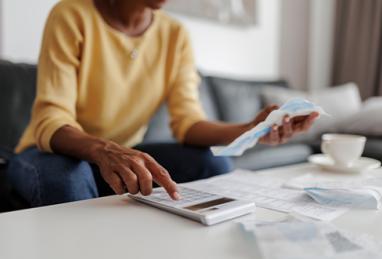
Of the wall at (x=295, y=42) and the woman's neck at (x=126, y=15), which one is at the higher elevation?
the woman's neck at (x=126, y=15)

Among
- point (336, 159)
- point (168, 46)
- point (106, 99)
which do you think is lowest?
point (336, 159)

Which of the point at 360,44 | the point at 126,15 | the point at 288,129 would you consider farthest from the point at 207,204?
the point at 360,44

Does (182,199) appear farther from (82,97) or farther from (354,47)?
(354,47)

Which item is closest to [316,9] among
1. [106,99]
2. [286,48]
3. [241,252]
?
[286,48]

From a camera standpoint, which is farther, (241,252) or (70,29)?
(70,29)

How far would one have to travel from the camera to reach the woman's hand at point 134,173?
0.59 m

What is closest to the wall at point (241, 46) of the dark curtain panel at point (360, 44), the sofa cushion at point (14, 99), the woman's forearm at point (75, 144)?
the dark curtain panel at point (360, 44)

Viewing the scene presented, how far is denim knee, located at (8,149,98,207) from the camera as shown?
0.71 m

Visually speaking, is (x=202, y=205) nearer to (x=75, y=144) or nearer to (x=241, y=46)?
(x=75, y=144)

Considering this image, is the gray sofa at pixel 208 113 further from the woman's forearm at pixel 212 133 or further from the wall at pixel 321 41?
the wall at pixel 321 41

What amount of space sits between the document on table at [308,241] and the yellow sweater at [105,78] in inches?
20.4

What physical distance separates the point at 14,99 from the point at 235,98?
1.18m

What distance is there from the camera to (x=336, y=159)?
0.91 metres

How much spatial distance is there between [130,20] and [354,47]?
236 centimetres
